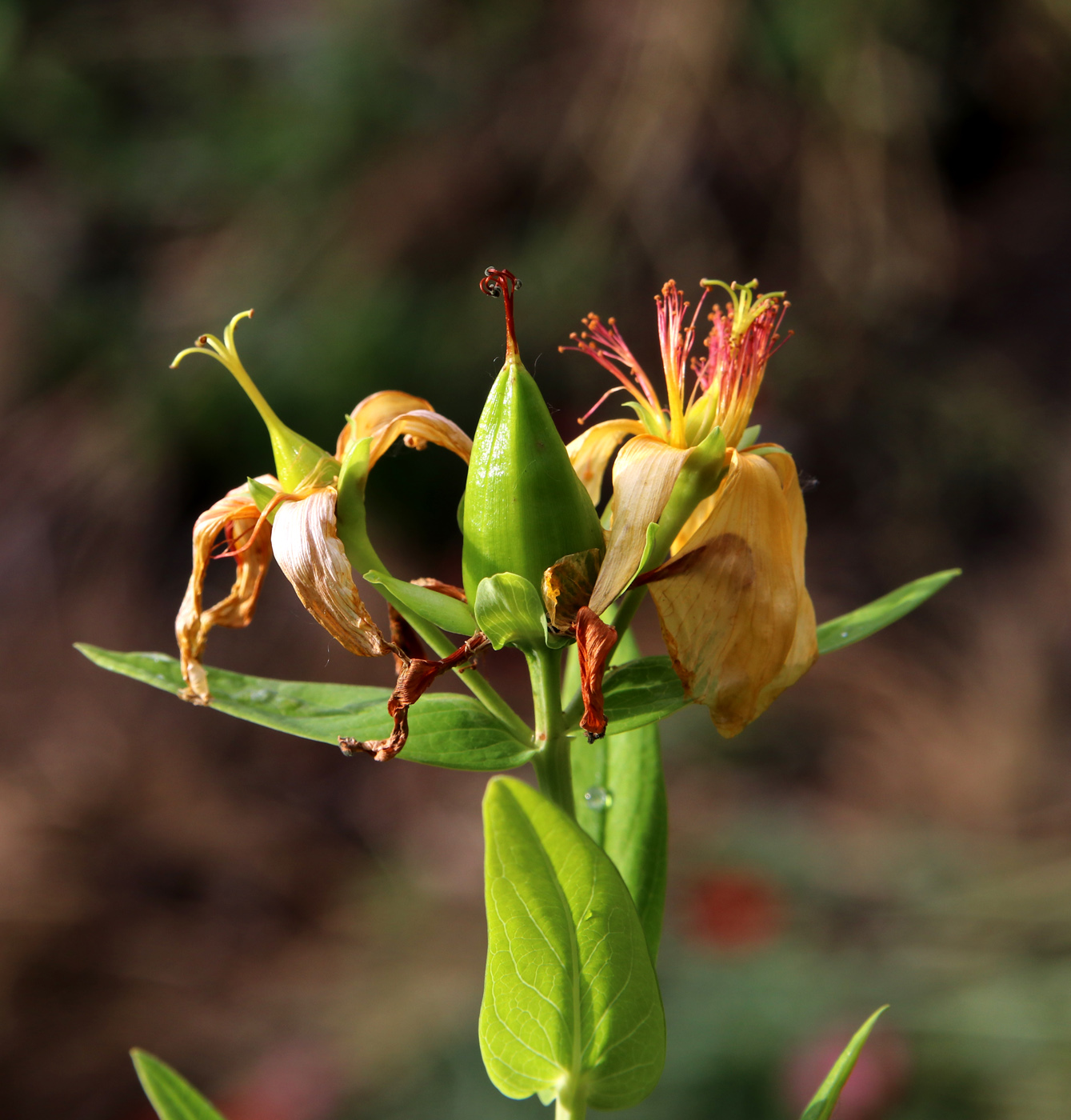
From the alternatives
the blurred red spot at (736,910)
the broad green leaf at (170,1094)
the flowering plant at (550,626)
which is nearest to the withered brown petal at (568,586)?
the flowering plant at (550,626)

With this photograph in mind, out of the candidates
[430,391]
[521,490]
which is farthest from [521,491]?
[430,391]

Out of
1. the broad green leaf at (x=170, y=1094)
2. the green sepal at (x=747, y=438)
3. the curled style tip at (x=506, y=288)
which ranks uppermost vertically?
the curled style tip at (x=506, y=288)

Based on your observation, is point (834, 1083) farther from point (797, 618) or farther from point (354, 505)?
point (354, 505)

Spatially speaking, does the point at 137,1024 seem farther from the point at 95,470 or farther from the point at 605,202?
the point at 605,202

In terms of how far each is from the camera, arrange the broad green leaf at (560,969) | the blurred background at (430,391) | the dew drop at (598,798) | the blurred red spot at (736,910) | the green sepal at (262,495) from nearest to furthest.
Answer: the broad green leaf at (560,969)
the green sepal at (262,495)
the dew drop at (598,798)
the blurred red spot at (736,910)
the blurred background at (430,391)

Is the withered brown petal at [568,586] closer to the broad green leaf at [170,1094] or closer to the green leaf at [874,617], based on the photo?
the green leaf at [874,617]

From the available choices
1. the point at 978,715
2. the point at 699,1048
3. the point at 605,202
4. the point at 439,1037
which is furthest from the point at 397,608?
the point at 605,202
